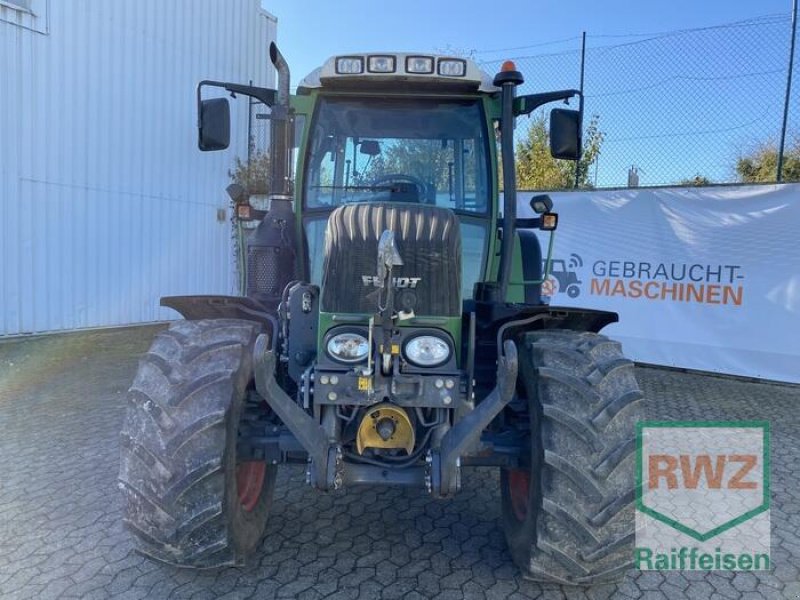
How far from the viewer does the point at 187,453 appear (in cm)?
261

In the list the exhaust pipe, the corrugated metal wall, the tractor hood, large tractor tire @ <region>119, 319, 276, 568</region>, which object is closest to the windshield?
the exhaust pipe

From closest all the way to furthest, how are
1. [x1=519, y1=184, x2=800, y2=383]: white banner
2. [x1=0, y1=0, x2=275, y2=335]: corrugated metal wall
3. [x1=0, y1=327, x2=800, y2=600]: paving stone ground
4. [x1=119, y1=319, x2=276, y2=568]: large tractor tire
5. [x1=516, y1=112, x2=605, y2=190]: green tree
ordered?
[x1=119, y1=319, x2=276, y2=568]: large tractor tire < [x1=0, y1=327, x2=800, y2=600]: paving stone ground < [x1=519, y1=184, x2=800, y2=383]: white banner < [x1=0, y1=0, x2=275, y2=335]: corrugated metal wall < [x1=516, y1=112, x2=605, y2=190]: green tree

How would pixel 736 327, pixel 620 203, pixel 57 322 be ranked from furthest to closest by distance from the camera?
1. pixel 57 322
2. pixel 620 203
3. pixel 736 327

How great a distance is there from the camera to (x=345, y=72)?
3418mm

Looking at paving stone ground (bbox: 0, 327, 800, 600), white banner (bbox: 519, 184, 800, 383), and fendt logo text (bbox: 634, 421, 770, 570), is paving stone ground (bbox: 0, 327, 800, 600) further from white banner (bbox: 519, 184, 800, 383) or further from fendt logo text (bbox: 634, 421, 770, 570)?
white banner (bbox: 519, 184, 800, 383)

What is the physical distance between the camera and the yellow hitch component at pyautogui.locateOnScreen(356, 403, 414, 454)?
8.95ft

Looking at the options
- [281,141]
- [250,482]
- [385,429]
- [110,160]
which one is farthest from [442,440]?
[110,160]

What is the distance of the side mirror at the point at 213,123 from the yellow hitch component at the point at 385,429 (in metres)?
2.11

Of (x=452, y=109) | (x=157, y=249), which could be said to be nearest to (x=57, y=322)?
(x=157, y=249)

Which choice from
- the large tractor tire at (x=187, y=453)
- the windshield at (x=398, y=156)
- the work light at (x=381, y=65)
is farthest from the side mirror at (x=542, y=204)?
the large tractor tire at (x=187, y=453)

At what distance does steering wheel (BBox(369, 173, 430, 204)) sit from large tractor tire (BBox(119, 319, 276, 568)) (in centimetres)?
149

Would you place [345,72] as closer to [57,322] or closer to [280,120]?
[280,120]

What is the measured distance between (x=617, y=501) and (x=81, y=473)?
3556mm

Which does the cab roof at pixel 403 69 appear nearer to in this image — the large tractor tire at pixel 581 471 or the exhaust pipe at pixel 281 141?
the exhaust pipe at pixel 281 141
